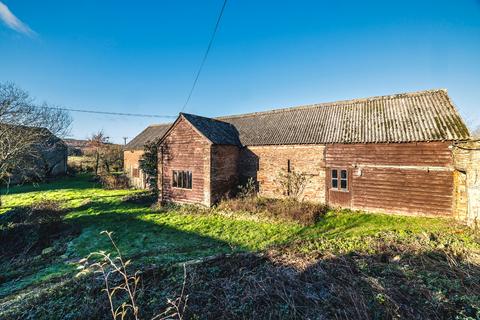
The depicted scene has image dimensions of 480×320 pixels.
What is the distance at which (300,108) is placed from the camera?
63.7 ft

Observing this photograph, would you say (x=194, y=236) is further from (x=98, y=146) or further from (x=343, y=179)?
(x=98, y=146)

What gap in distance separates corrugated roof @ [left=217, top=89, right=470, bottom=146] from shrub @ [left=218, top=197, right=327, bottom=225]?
421 centimetres

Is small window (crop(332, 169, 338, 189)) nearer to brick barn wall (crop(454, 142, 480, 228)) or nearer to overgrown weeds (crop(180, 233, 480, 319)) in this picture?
brick barn wall (crop(454, 142, 480, 228))

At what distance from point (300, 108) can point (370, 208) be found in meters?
9.69

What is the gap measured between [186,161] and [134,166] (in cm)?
1283

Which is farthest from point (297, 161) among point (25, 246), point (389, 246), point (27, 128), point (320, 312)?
point (27, 128)

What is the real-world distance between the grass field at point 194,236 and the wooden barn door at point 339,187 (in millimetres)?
1054

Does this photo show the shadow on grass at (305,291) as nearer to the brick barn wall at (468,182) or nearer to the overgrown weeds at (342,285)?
the overgrown weeds at (342,285)

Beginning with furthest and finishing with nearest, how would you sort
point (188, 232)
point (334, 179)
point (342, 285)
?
point (334, 179), point (188, 232), point (342, 285)

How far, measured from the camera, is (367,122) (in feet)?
47.9

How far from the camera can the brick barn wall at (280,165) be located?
15.0m

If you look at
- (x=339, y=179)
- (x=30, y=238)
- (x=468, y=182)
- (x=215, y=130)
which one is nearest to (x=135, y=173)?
(x=215, y=130)

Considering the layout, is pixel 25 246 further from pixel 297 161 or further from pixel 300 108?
pixel 300 108

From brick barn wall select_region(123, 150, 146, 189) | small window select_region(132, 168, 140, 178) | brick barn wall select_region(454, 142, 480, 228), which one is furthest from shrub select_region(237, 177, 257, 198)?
small window select_region(132, 168, 140, 178)
